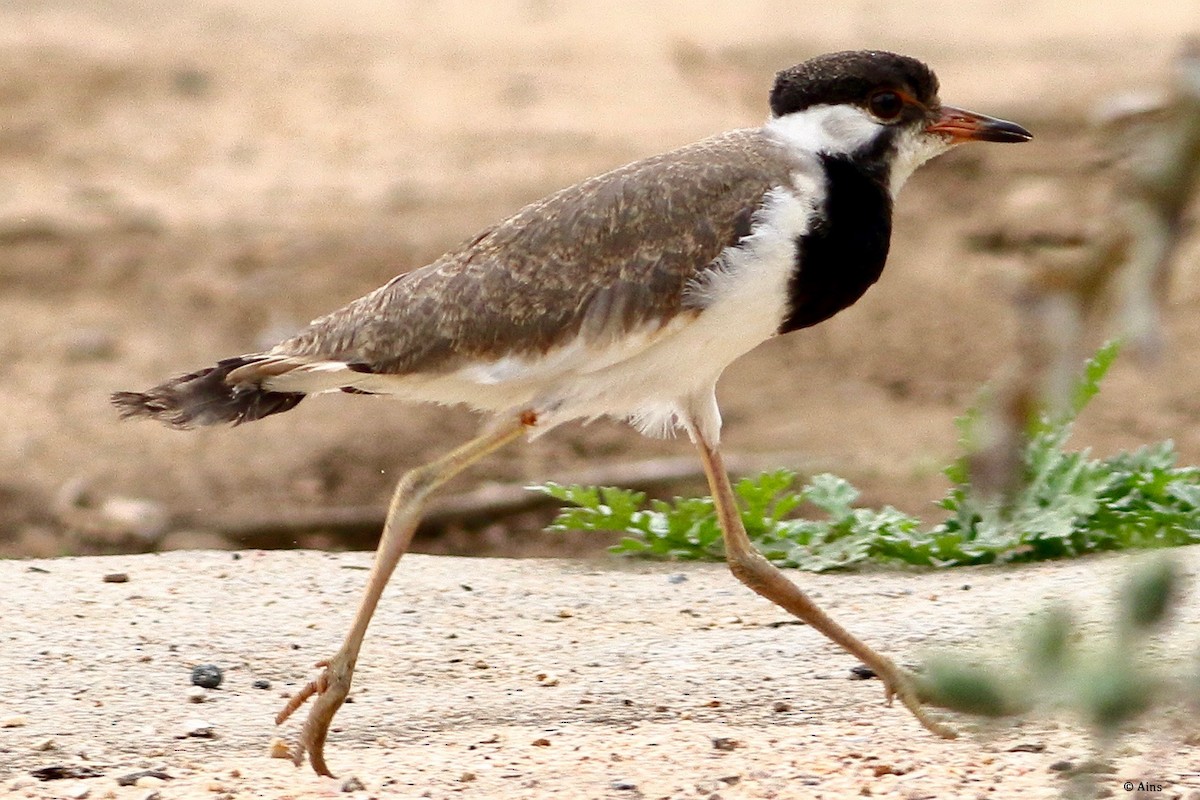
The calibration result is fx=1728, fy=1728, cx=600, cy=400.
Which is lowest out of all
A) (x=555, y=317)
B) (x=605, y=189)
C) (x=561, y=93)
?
(x=555, y=317)

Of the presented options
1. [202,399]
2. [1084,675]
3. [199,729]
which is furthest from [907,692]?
[1084,675]

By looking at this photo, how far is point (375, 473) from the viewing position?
9727 mm

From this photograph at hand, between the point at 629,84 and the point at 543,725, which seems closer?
the point at 543,725

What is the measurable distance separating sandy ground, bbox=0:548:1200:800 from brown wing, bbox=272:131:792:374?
1095 millimetres

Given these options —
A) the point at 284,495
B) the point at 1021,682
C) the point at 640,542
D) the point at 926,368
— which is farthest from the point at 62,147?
the point at 1021,682

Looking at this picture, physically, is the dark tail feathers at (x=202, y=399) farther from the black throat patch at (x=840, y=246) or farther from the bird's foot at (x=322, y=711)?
the black throat patch at (x=840, y=246)

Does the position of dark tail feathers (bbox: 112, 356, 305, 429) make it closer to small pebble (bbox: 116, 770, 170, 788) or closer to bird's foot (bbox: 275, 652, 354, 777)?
bird's foot (bbox: 275, 652, 354, 777)

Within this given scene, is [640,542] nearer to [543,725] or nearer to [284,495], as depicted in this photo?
[543,725]

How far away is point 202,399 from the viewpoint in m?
5.30

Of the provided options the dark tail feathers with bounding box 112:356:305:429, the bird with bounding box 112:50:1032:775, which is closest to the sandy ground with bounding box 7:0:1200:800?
the bird with bounding box 112:50:1032:775

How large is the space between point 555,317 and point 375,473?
4.92 metres

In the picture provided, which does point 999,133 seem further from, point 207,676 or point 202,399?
point 207,676

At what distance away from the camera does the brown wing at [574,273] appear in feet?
16.3

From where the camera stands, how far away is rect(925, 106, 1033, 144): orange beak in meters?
5.45
